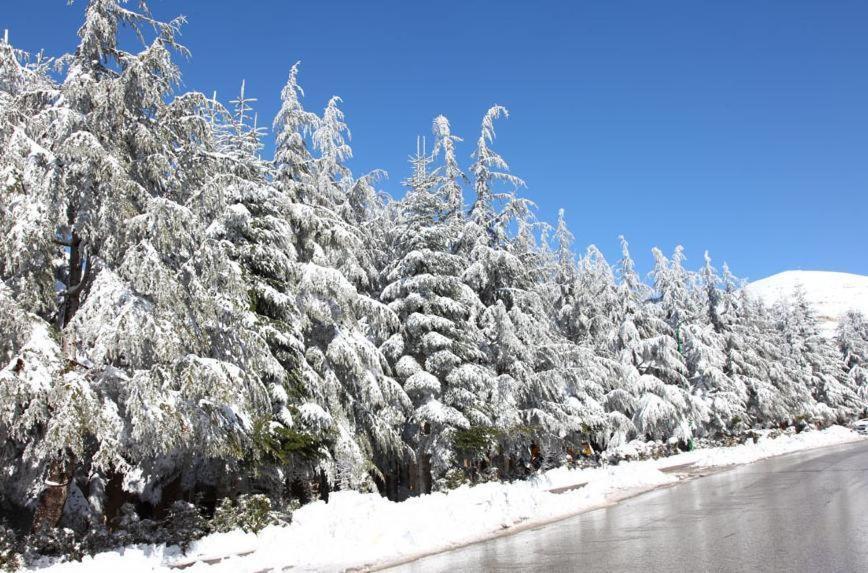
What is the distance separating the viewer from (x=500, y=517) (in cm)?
1538

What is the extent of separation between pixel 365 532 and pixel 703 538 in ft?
20.1

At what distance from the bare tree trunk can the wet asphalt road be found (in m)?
6.01

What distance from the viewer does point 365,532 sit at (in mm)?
12266

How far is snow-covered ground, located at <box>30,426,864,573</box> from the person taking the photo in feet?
35.2

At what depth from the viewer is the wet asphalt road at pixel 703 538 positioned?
9.29 metres

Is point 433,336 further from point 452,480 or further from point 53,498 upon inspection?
point 53,498

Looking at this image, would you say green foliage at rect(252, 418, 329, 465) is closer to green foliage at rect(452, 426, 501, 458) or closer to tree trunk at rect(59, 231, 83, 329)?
tree trunk at rect(59, 231, 83, 329)

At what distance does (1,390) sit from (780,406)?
47404 mm

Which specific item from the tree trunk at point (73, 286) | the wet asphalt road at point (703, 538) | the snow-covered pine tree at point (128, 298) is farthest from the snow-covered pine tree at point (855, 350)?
Result: the tree trunk at point (73, 286)

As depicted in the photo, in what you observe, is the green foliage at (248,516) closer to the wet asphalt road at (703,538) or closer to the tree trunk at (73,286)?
the wet asphalt road at (703,538)

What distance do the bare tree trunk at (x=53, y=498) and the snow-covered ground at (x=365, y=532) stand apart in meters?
1.32

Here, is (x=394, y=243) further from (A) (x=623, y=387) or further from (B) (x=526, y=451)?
(A) (x=623, y=387)

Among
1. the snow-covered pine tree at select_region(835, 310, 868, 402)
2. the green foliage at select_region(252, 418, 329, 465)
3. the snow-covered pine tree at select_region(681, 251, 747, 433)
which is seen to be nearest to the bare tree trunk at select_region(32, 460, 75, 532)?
the green foliage at select_region(252, 418, 329, 465)

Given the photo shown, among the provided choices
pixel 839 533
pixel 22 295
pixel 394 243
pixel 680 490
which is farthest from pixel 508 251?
pixel 22 295
